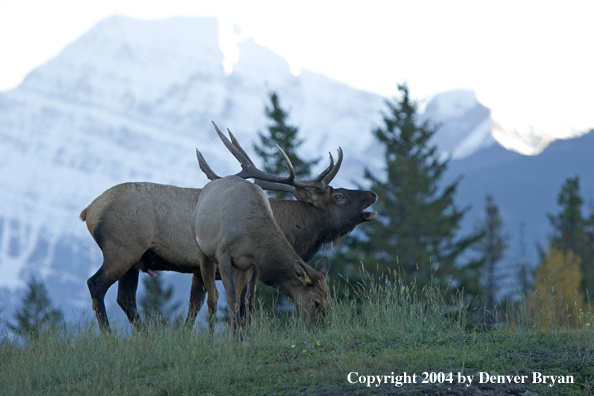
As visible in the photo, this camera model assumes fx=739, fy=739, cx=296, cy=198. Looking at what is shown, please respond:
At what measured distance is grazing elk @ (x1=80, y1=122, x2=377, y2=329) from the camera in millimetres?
8742

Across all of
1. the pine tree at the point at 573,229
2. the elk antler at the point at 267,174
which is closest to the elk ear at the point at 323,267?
the elk antler at the point at 267,174

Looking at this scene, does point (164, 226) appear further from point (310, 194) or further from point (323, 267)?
point (323, 267)

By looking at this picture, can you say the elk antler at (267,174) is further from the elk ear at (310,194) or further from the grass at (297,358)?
the grass at (297,358)

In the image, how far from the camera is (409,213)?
103 ft

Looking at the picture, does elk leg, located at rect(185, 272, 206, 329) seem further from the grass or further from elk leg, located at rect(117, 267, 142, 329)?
the grass

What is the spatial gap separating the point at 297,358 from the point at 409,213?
2584cm

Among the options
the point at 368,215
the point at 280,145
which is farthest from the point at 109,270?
the point at 280,145

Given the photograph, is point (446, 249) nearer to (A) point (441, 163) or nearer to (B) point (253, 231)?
(A) point (441, 163)

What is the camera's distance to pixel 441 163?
35.6 m

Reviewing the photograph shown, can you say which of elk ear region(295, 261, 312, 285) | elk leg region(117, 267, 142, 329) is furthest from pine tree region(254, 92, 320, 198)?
elk ear region(295, 261, 312, 285)

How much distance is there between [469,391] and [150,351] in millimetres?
2711

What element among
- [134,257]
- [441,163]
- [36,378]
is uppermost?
[441,163]

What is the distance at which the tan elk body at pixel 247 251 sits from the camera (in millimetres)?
7125

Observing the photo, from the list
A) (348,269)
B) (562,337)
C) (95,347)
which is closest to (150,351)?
(95,347)
